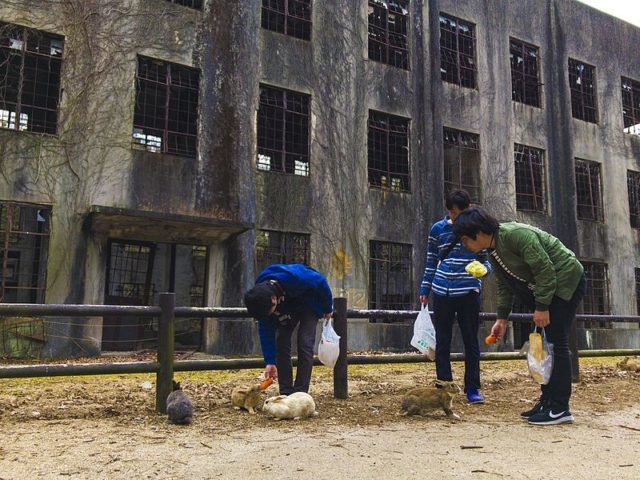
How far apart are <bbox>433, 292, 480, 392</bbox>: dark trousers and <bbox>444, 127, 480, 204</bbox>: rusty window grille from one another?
11.0m

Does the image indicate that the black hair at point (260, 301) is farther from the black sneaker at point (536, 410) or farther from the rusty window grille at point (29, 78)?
the rusty window grille at point (29, 78)

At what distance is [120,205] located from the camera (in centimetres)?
1076

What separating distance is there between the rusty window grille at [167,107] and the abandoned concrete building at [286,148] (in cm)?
4

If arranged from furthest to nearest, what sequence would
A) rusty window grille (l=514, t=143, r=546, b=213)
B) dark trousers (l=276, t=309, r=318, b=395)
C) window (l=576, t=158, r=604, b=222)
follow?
window (l=576, t=158, r=604, b=222)
rusty window grille (l=514, t=143, r=546, b=213)
dark trousers (l=276, t=309, r=318, b=395)

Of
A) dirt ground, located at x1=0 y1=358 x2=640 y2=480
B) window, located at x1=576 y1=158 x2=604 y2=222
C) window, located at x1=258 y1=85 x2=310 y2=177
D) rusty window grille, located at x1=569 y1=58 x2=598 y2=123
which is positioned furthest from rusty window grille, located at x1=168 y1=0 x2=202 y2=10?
window, located at x1=576 y1=158 x2=604 y2=222

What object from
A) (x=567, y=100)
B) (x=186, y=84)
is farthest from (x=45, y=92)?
(x=567, y=100)

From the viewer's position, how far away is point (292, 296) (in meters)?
4.69

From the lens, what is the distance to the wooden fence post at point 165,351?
4613 mm

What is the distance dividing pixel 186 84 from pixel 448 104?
7.39m

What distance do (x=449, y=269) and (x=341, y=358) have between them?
1323mm

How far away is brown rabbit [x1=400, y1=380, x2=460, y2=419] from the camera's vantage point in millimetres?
4457

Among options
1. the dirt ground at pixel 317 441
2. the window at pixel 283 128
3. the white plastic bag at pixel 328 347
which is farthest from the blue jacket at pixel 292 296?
the window at pixel 283 128

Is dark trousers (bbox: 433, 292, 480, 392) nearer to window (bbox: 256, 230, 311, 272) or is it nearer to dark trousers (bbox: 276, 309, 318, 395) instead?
dark trousers (bbox: 276, 309, 318, 395)

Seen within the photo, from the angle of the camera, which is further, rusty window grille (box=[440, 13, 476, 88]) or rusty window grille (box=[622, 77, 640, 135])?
rusty window grille (box=[622, 77, 640, 135])
